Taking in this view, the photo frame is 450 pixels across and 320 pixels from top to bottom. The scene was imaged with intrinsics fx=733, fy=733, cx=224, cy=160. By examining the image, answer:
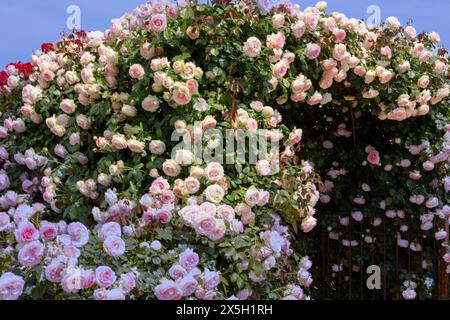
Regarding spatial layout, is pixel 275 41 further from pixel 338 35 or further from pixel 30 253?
pixel 30 253

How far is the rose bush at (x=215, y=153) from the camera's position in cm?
298

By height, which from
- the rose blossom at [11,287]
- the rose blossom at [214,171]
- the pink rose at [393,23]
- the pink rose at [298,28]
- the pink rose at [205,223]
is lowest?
the rose blossom at [11,287]

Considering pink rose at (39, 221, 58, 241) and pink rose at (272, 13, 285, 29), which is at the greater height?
pink rose at (272, 13, 285, 29)

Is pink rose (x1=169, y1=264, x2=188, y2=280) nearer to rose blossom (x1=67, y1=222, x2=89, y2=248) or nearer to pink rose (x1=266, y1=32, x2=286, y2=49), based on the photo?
rose blossom (x1=67, y1=222, x2=89, y2=248)

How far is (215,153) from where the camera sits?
12.4 ft

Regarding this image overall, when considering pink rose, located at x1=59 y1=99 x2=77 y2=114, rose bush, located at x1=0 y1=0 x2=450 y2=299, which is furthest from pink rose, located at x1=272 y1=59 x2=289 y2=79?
pink rose, located at x1=59 y1=99 x2=77 y2=114

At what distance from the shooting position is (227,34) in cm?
392

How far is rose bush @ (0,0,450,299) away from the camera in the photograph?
2980 millimetres

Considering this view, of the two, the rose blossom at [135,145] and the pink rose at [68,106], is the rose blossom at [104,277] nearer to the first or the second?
the rose blossom at [135,145]

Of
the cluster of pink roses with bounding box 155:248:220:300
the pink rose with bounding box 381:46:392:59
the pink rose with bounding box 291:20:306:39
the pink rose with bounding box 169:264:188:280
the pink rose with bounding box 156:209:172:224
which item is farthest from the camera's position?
the pink rose with bounding box 381:46:392:59

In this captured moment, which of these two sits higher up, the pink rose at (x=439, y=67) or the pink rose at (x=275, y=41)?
the pink rose at (x=439, y=67)

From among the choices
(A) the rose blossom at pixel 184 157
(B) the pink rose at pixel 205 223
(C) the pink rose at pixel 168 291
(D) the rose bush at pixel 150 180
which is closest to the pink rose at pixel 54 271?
(D) the rose bush at pixel 150 180
